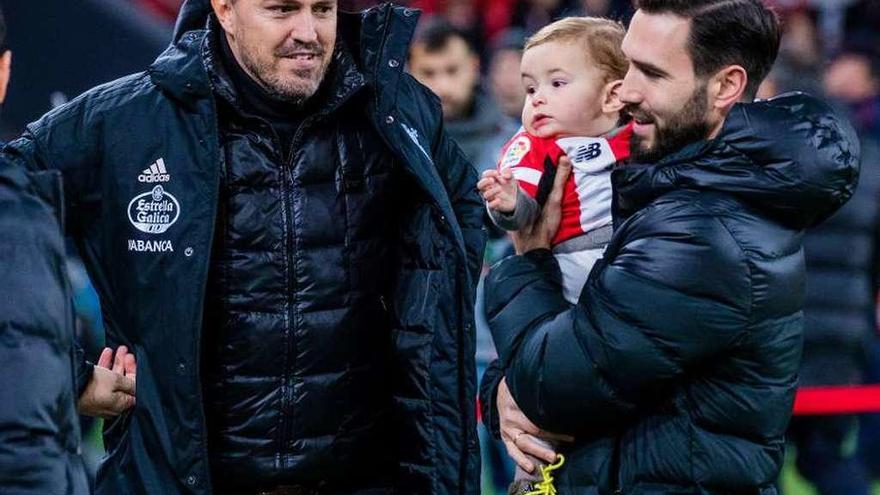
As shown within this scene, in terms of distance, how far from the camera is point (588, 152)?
12.9 feet

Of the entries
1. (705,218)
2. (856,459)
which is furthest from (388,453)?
(856,459)

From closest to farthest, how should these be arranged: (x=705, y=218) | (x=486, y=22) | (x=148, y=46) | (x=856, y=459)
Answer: (x=705, y=218)
(x=856, y=459)
(x=148, y=46)
(x=486, y=22)

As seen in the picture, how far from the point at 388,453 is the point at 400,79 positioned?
3.14ft

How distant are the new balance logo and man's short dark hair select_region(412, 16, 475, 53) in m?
4.01

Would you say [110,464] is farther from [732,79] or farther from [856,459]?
[856,459]

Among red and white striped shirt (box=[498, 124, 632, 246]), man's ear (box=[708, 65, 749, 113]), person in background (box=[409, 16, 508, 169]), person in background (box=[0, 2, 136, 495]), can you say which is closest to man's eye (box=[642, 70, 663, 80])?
man's ear (box=[708, 65, 749, 113])

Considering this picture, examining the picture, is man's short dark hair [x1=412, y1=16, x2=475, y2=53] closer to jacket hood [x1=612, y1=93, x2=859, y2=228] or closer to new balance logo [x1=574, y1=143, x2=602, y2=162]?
new balance logo [x1=574, y1=143, x2=602, y2=162]

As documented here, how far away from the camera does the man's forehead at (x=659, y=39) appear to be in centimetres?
336

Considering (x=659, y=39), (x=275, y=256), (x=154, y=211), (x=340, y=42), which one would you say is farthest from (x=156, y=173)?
(x=659, y=39)

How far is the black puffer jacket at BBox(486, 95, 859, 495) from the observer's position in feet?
10.6

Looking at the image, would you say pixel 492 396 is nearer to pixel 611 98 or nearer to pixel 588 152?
pixel 588 152

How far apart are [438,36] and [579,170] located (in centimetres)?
413

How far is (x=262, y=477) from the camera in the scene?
3924 millimetres

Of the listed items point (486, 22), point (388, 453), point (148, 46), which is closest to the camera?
point (388, 453)
